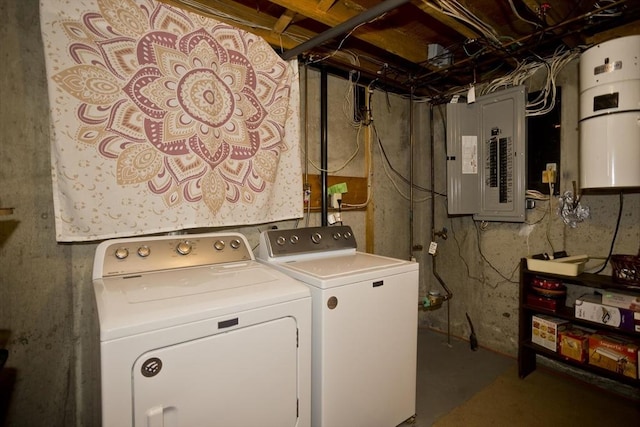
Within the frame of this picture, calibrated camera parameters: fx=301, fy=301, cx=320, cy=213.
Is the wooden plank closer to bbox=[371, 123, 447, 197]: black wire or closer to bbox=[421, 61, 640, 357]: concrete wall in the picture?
bbox=[371, 123, 447, 197]: black wire

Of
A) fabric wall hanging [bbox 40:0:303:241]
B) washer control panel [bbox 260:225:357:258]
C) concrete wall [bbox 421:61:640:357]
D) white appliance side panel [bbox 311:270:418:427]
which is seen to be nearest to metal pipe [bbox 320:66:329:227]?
washer control panel [bbox 260:225:357:258]

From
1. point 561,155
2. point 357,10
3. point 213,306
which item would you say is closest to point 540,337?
point 561,155

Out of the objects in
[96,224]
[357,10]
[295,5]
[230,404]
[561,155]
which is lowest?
[230,404]

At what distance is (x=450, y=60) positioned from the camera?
94.9 inches

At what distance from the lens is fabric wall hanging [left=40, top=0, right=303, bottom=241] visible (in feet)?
4.32

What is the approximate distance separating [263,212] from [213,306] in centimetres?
91

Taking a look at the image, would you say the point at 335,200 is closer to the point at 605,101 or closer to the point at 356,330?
the point at 356,330

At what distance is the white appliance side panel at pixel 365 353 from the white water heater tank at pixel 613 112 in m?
1.25

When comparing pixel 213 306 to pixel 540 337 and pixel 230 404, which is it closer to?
pixel 230 404

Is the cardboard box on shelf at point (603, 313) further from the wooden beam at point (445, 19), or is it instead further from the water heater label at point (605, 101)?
the wooden beam at point (445, 19)

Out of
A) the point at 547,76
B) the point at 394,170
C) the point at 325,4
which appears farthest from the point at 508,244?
the point at 325,4

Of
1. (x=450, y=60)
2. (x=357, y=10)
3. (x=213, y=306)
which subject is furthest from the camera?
(x=450, y=60)

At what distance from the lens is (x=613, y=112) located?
1672 mm

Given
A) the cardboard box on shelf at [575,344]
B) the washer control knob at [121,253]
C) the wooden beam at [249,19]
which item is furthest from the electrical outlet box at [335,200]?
the cardboard box on shelf at [575,344]
